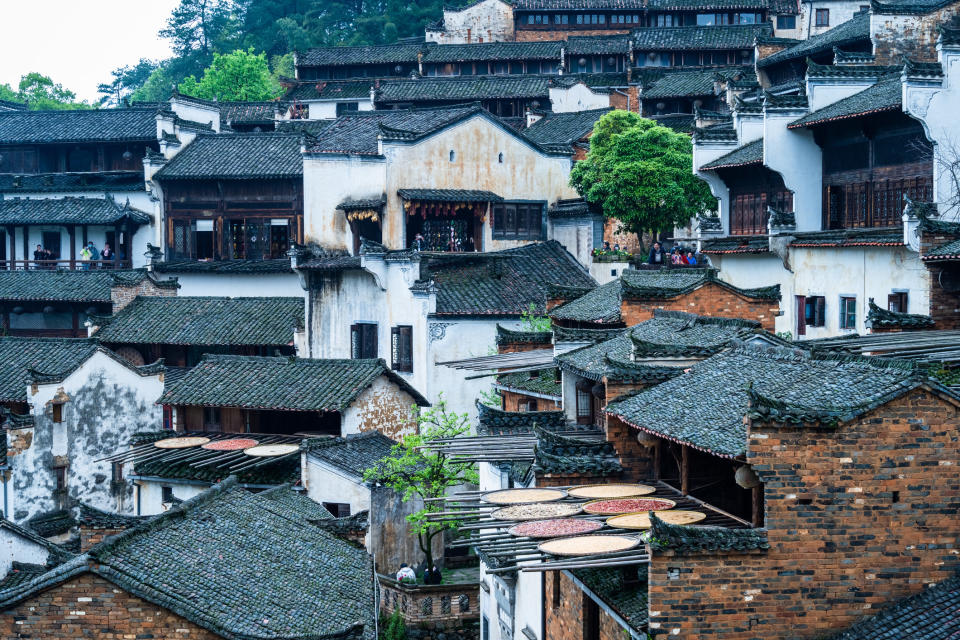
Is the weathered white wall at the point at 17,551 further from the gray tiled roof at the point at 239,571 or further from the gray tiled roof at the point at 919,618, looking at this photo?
the gray tiled roof at the point at 919,618

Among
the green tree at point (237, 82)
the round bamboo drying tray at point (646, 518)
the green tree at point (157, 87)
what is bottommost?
the round bamboo drying tray at point (646, 518)

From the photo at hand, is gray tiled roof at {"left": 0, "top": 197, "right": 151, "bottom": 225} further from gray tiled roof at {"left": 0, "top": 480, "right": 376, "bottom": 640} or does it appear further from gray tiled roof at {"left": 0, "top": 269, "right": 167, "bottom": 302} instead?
gray tiled roof at {"left": 0, "top": 480, "right": 376, "bottom": 640}

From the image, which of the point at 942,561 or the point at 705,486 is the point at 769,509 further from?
the point at 705,486

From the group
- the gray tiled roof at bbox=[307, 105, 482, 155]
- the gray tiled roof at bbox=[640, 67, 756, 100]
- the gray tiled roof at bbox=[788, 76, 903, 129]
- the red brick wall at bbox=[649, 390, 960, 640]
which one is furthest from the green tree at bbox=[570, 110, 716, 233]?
the red brick wall at bbox=[649, 390, 960, 640]

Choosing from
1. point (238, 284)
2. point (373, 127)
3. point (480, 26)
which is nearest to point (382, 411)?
point (373, 127)

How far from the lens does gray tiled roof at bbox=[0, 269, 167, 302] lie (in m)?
53.1

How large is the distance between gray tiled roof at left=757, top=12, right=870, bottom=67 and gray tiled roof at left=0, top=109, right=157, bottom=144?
94.0ft

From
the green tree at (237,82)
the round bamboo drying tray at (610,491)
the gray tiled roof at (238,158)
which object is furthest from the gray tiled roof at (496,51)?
the round bamboo drying tray at (610,491)

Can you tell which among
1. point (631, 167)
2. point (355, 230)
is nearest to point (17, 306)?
point (355, 230)

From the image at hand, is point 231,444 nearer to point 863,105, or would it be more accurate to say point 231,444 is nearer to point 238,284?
point 238,284

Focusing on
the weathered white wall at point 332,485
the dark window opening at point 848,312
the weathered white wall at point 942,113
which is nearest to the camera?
the weathered white wall at point 942,113

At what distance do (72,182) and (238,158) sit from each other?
31.2ft

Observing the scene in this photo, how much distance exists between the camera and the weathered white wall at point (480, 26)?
8706 cm

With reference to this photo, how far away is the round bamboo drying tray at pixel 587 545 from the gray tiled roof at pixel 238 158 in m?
39.7
